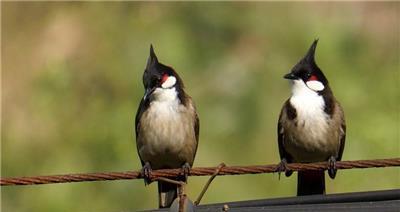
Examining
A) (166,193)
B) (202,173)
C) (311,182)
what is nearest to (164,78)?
(166,193)

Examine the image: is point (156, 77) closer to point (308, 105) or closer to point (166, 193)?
point (166, 193)

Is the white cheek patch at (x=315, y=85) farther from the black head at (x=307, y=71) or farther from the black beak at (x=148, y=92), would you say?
the black beak at (x=148, y=92)

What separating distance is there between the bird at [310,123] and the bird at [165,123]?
58 cm

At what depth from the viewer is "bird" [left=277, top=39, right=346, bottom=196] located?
6.88 meters

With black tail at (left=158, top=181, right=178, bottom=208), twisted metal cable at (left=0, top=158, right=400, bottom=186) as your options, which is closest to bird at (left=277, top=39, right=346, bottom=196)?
black tail at (left=158, top=181, right=178, bottom=208)

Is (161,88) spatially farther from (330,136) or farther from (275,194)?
(275,194)

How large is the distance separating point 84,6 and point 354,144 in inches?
112

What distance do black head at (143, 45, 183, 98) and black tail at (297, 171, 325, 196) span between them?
91 cm

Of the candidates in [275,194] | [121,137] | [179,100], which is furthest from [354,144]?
[179,100]

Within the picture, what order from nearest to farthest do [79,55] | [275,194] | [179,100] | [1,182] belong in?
[1,182]
[179,100]
[275,194]
[79,55]

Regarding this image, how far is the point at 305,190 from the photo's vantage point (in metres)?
6.95

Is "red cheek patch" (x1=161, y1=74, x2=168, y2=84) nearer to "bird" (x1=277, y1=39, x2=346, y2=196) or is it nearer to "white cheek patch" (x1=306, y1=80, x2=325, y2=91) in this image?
"bird" (x1=277, y1=39, x2=346, y2=196)

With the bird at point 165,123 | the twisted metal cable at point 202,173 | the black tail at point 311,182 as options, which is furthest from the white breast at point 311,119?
the twisted metal cable at point 202,173

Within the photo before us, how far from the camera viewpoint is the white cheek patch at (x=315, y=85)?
6.97 meters
